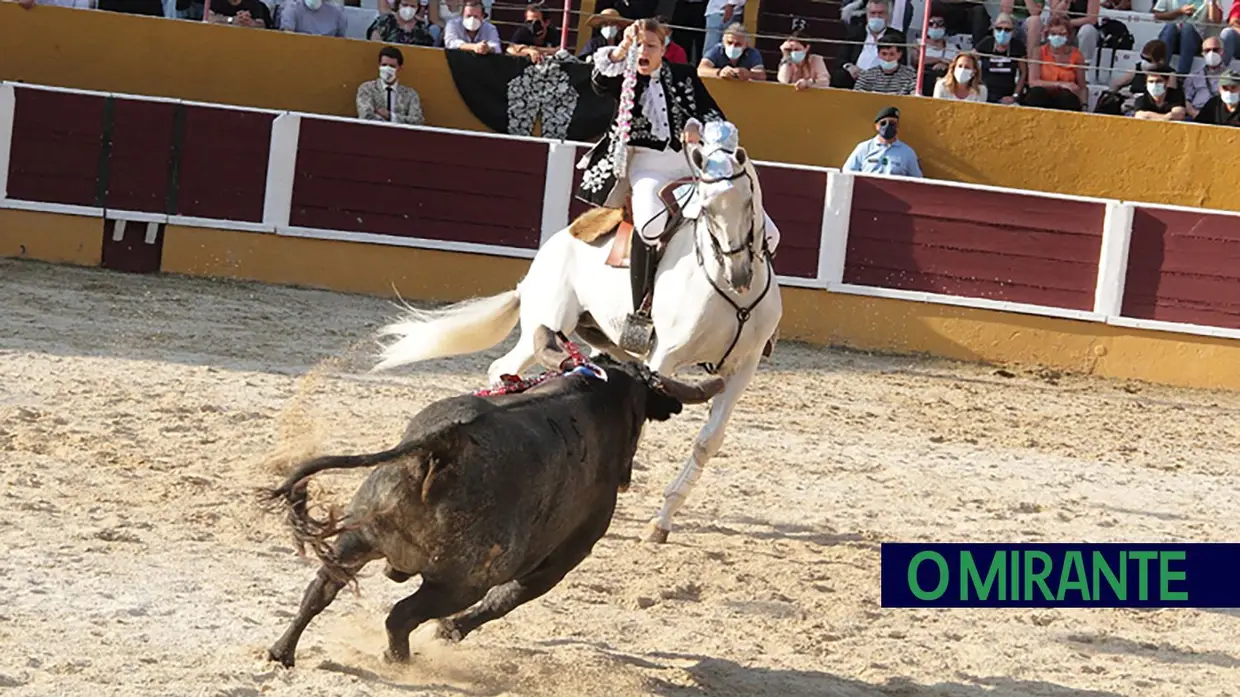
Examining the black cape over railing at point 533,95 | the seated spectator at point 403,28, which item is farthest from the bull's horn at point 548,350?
the seated spectator at point 403,28

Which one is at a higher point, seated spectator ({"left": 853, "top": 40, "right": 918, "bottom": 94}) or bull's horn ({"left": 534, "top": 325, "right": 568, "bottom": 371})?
seated spectator ({"left": 853, "top": 40, "right": 918, "bottom": 94})

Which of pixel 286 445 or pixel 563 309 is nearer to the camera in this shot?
pixel 286 445

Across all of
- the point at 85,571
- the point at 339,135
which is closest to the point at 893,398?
the point at 339,135

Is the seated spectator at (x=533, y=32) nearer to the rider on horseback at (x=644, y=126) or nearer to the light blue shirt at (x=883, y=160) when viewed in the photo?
the light blue shirt at (x=883, y=160)

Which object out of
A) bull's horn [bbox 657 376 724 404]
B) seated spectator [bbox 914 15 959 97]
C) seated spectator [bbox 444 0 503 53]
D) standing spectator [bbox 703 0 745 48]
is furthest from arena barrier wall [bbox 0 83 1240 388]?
bull's horn [bbox 657 376 724 404]

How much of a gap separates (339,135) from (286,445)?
5.47 meters

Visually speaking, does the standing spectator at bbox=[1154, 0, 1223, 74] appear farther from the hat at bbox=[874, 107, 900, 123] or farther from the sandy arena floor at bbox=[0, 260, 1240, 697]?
the sandy arena floor at bbox=[0, 260, 1240, 697]

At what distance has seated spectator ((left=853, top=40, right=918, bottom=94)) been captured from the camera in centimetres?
1247

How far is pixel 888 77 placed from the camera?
12.5 metres

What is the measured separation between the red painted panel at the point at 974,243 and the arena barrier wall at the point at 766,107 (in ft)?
2.25

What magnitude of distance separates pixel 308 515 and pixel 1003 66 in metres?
9.63

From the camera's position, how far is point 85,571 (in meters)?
5.33

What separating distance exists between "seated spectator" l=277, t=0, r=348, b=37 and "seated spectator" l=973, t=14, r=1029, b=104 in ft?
15.4

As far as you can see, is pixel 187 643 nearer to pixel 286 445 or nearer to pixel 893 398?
pixel 286 445
